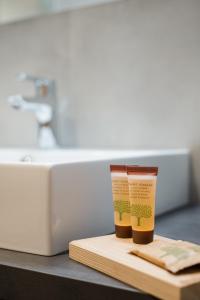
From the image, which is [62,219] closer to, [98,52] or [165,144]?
[165,144]

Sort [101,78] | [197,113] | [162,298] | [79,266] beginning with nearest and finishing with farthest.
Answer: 1. [162,298]
2. [79,266]
3. [197,113]
4. [101,78]

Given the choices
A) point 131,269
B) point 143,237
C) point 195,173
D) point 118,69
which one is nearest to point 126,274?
point 131,269

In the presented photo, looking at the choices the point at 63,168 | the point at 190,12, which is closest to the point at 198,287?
the point at 63,168

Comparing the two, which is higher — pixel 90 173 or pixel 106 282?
pixel 90 173

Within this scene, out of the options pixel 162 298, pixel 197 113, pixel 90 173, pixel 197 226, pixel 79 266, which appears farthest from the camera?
pixel 197 113

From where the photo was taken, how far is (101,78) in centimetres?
126

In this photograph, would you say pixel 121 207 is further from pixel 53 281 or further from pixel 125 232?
pixel 53 281

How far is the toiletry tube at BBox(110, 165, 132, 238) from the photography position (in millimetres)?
680

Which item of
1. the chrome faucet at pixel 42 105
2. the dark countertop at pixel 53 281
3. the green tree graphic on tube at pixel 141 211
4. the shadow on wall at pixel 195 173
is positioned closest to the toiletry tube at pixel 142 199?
the green tree graphic on tube at pixel 141 211

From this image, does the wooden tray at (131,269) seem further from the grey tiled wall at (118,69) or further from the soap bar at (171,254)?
the grey tiled wall at (118,69)

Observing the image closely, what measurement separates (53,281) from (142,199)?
7.3 inches

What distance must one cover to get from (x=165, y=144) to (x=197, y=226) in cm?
36

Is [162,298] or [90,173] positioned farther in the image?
[90,173]

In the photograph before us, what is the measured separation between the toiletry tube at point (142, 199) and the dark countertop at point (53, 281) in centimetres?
11
